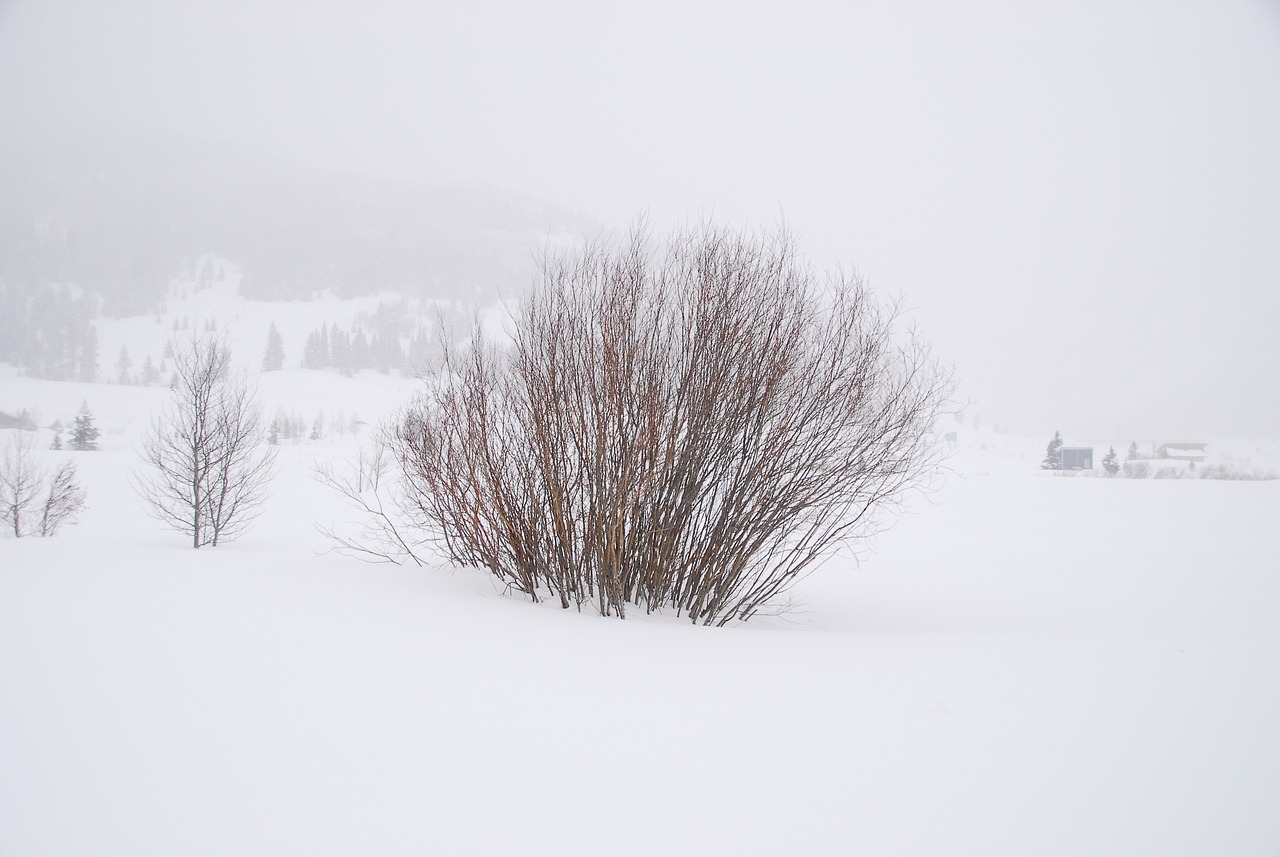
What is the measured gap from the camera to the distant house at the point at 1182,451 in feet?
174

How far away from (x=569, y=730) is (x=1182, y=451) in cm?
7199

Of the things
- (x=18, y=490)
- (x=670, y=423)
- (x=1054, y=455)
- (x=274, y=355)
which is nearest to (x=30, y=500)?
(x=18, y=490)

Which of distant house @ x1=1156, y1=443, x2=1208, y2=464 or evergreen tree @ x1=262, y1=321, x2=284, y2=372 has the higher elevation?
evergreen tree @ x1=262, y1=321, x2=284, y2=372

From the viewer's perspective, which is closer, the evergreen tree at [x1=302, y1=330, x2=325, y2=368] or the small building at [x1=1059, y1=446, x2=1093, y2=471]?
the small building at [x1=1059, y1=446, x2=1093, y2=471]

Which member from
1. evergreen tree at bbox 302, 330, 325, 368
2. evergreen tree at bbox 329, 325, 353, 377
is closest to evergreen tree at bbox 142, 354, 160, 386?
evergreen tree at bbox 302, 330, 325, 368

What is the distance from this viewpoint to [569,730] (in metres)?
3.04

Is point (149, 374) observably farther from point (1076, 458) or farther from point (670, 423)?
point (1076, 458)

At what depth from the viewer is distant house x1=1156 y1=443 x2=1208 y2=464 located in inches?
2083

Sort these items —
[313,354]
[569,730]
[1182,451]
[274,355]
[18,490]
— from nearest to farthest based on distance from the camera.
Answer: [569,730]
[18,490]
[1182,451]
[274,355]
[313,354]

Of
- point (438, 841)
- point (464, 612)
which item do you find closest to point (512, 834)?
point (438, 841)

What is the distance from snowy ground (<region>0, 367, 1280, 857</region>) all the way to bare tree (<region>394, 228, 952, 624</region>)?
1.05 m

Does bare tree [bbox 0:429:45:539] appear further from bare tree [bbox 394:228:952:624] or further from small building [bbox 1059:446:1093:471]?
small building [bbox 1059:446:1093:471]

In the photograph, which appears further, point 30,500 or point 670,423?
point 30,500

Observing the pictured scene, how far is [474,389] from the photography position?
680 cm
